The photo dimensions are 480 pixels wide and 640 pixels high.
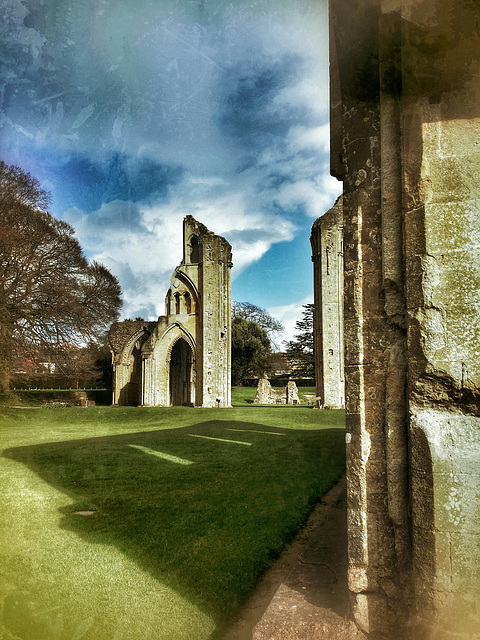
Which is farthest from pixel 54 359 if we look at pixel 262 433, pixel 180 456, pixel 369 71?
pixel 369 71

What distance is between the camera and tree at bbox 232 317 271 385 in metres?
43.6

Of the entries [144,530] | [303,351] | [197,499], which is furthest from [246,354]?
[144,530]

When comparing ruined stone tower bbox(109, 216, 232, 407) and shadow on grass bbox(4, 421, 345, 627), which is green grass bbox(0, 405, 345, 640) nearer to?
shadow on grass bbox(4, 421, 345, 627)

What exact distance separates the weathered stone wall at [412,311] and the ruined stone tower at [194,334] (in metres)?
24.7

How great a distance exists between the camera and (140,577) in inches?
139

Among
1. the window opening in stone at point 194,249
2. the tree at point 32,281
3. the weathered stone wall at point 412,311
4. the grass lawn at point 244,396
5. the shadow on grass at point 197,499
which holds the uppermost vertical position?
the window opening in stone at point 194,249

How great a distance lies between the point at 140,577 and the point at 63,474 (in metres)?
4.52

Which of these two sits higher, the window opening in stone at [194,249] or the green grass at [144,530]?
the window opening in stone at [194,249]

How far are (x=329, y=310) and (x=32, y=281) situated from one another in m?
15.3

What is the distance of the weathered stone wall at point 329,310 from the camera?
956 inches

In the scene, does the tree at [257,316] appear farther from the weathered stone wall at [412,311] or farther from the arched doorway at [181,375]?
the weathered stone wall at [412,311]

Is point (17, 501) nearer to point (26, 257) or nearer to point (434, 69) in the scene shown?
point (434, 69)

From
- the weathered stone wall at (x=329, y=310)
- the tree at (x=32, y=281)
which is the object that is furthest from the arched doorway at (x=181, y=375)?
the weathered stone wall at (x=329, y=310)

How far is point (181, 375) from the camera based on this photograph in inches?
1284
